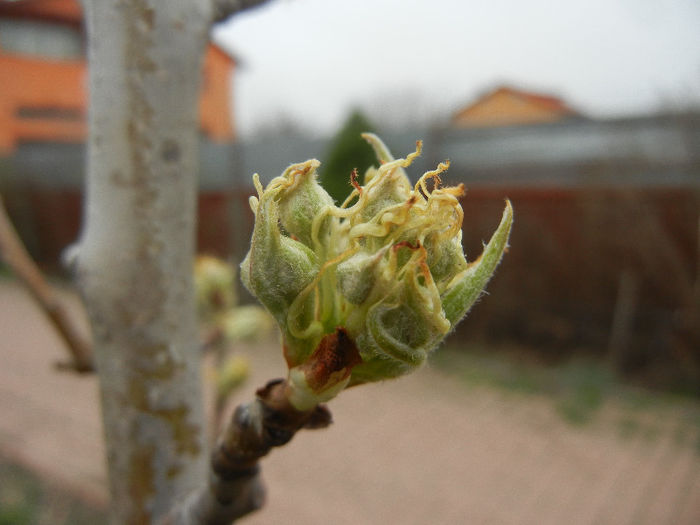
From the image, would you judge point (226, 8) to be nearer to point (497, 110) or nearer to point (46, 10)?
point (497, 110)

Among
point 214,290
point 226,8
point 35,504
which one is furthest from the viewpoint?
point 35,504

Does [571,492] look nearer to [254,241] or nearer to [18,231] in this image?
[254,241]

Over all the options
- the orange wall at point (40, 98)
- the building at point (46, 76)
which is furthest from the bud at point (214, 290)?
the orange wall at point (40, 98)

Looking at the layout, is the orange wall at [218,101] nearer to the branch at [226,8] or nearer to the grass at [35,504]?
the grass at [35,504]

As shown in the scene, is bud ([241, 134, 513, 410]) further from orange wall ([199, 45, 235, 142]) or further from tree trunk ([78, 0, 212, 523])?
orange wall ([199, 45, 235, 142])

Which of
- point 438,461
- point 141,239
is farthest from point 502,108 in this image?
point 141,239

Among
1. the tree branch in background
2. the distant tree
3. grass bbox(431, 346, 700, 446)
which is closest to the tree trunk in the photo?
the tree branch in background
